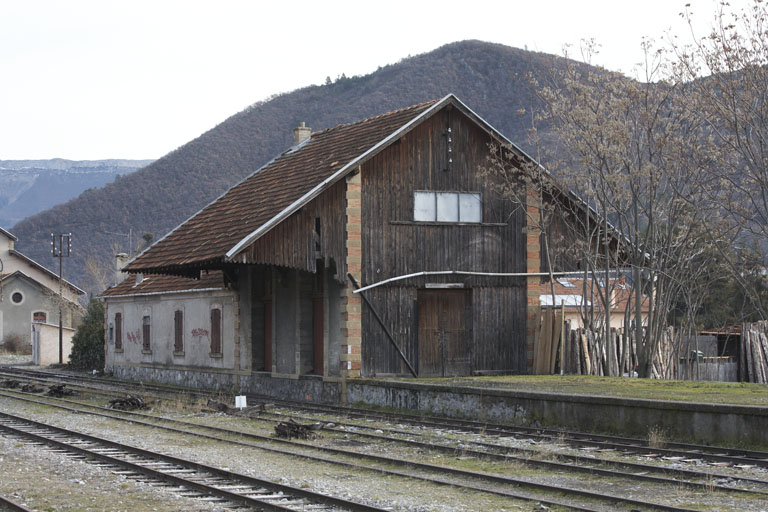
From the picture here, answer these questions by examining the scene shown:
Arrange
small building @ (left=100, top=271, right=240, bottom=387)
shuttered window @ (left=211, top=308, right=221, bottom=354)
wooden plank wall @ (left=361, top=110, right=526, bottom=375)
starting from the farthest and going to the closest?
shuttered window @ (left=211, top=308, right=221, bottom=354)
small building @ (left=100, top=271, right=240, bottom=387)
wooden plank wall @ (left=361, top=110, right=526, bottom=375)

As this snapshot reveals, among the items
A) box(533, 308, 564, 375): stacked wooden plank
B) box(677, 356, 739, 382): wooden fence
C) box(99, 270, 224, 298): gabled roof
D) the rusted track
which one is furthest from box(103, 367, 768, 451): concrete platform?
box(677, 356, 739, 382): wooden fence

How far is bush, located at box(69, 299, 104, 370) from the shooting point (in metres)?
44.8

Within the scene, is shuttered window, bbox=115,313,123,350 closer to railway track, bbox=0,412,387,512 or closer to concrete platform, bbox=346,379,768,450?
concrete platform, bbox=346,379,768,450

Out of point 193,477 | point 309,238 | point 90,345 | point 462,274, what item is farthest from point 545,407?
point 90,345

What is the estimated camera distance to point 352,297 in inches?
993

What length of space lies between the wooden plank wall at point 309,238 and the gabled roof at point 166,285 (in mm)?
6463

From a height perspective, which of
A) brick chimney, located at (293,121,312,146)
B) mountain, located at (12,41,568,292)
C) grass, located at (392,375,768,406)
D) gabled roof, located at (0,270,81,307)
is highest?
mountain, located at (12,41,568,292)

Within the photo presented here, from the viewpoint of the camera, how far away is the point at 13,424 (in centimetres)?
2038

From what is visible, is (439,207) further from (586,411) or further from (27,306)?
(27,306)

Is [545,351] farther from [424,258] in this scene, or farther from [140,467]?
[140,467]

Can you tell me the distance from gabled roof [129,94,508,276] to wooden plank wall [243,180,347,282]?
0.35 metres

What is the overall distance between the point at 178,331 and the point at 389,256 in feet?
36.7

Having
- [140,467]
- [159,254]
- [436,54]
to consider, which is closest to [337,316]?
[159,254]

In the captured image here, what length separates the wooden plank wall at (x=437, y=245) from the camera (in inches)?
1014
